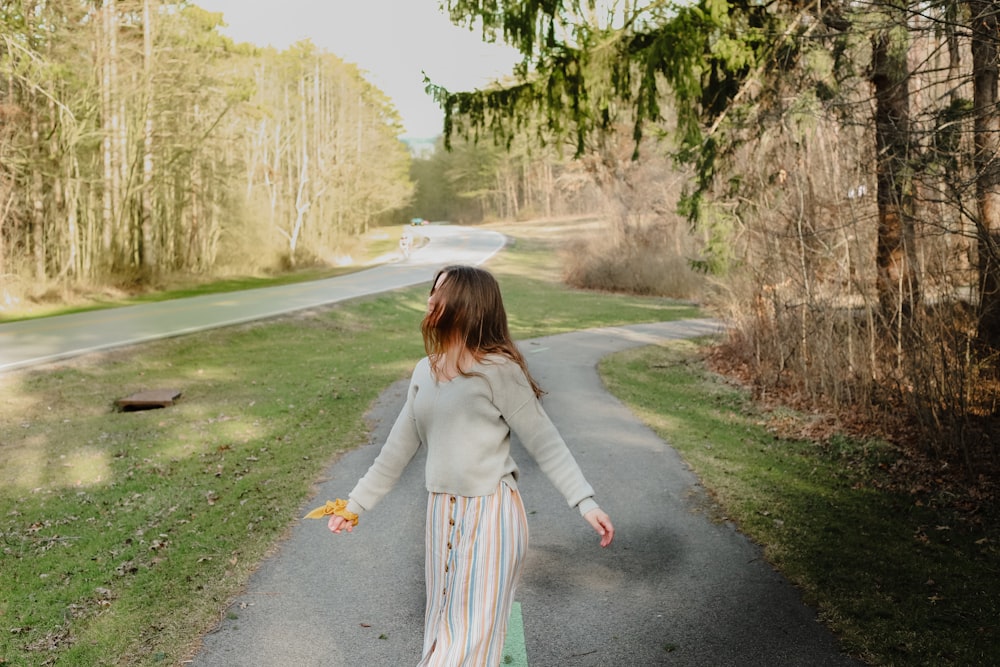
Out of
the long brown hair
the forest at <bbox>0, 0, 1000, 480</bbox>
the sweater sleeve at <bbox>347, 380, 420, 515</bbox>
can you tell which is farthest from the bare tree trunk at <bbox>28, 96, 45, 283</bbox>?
the long brown hair

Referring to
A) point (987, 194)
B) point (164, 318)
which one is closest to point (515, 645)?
point (987, 194)

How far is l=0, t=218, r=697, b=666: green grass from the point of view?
523 centimetres

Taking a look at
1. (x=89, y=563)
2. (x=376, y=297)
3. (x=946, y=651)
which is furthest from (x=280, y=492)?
(x=376, y=297)

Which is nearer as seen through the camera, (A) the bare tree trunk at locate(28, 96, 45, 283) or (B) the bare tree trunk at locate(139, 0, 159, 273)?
(A) the bare tree trunk at locate(28, 96, 45, 283)

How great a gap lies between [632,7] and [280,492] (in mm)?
9635

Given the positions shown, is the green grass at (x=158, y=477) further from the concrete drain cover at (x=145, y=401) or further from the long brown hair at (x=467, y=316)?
the long brown hair at (x=467, y=316)

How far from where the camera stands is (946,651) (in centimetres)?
465

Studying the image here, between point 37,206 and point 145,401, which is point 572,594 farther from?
point 37,206

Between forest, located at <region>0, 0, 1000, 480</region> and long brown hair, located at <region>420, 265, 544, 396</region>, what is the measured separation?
155 inches

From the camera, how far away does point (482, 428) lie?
321cm

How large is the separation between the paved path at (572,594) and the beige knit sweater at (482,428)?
168 cm

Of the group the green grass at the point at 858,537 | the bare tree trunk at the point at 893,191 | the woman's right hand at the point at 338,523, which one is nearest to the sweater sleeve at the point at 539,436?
the woman's right hand at the point at 338,523

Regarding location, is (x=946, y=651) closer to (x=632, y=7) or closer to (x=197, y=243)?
(x=632, y=7)

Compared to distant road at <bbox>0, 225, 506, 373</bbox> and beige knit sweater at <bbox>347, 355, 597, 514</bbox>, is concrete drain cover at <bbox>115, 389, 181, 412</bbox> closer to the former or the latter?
distant road at <bbox>0, 225, 506, 373</bbox>
